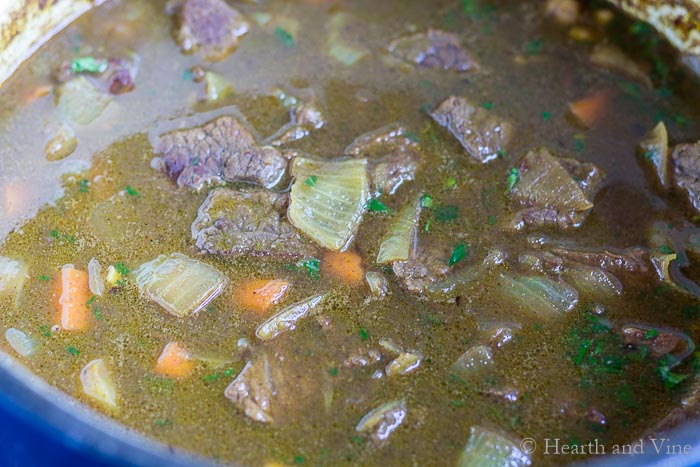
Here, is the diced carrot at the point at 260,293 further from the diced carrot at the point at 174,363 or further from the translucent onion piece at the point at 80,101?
the translucent onion piece at the point at 80,101

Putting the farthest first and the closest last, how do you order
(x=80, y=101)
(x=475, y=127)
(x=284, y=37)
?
1. (x=284, y=37)
2. (x=80, y=101)
3. (x=475, y=127)

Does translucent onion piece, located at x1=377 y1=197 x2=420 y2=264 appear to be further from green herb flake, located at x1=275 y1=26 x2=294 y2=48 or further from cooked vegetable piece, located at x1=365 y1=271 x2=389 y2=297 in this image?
green herb flake, located at x1=275 y1=26 x2=294 y2=48

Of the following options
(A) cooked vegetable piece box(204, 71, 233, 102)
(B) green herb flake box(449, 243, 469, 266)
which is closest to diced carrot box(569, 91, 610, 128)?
(B) green herb flake box(449, 243, 469, 266)

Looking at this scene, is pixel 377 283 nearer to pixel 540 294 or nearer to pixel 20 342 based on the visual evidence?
pixel 540 294

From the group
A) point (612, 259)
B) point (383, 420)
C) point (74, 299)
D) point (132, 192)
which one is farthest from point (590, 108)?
point (74, 299)

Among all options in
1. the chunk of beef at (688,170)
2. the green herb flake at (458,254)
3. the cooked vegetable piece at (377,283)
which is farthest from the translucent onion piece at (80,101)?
the chunk of beef at (688,170)

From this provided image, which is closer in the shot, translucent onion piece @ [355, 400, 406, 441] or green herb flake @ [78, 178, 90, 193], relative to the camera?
translucent onion piece @ [355, 400, 406, 441]

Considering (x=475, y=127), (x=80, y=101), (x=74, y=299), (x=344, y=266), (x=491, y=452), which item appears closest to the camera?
(x=491, y=452)
